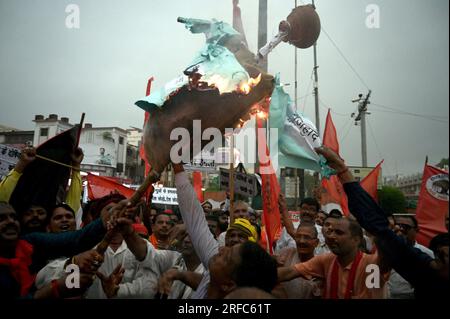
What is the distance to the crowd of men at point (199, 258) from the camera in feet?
6.13

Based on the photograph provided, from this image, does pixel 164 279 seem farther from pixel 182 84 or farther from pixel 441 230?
pixel 441 230

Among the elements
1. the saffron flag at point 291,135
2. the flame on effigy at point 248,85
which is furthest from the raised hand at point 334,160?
the saffron flag at point 291,135

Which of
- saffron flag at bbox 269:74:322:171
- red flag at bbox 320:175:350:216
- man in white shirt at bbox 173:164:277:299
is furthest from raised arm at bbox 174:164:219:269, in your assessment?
Result: red flag at bbox 320:175:350:216

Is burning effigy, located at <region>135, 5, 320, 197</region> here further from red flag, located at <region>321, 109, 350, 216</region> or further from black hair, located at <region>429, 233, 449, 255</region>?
red flag, located at <region>321, 109, 350, 216</region>

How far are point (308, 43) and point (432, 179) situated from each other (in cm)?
172

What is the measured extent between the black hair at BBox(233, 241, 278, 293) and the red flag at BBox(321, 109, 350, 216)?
12.5 ft

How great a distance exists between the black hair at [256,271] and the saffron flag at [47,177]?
2225 mm

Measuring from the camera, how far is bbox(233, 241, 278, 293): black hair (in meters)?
1.75

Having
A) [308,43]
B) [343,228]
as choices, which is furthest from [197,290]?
[308,43]

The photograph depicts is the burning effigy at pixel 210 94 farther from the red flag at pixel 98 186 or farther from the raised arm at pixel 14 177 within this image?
the red flag at pixel 98 186

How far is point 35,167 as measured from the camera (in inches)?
139

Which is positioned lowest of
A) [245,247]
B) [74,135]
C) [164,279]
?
[164,279]

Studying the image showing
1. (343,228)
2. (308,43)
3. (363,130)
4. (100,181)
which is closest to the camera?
(343,228)

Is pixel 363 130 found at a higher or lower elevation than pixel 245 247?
higher
